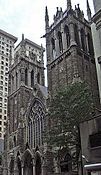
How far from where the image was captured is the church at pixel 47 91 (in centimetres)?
4496

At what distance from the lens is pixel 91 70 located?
48.9 meters

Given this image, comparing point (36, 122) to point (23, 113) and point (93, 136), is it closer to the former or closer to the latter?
point (23, 113)

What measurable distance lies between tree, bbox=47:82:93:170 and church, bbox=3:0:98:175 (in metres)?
12.3

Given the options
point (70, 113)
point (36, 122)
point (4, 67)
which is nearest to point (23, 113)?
point (36, 122)

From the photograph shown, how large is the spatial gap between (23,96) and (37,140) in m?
13.0

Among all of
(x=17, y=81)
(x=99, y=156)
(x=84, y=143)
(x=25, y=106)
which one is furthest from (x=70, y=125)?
(x=17, y=81)

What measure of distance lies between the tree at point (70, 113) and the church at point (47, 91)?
1233 cm

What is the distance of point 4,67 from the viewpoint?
117938mm

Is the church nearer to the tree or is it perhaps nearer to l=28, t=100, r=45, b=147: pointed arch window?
l=28, t=100, r=45, b=147: pointed arch window

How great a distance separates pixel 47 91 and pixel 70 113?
24.9 metres

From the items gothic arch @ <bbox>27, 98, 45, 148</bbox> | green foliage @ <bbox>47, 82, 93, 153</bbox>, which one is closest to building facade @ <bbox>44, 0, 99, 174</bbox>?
gothic arch @ <bbox>27, 98, 45, 148</bbox>

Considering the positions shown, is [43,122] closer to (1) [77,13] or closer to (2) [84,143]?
(1) [77,13]

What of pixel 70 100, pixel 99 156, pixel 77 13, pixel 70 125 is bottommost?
pixel 99 156

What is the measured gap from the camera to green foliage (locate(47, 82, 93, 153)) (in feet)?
90.1
